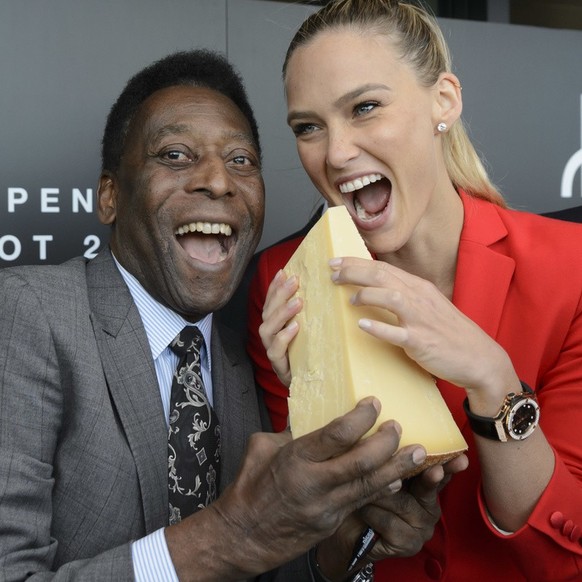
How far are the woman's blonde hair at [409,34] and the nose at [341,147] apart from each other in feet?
0.83

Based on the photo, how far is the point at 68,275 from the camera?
2.24m

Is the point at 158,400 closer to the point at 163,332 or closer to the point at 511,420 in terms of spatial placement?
the point at 163,332

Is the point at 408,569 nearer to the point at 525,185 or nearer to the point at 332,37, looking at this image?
the point at 332,37

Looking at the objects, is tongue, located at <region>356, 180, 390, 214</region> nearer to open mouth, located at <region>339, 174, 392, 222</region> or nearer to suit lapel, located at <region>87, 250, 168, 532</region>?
open mouth, located at <region>339, 174, 392, 222</region>

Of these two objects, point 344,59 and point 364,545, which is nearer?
point 364,545

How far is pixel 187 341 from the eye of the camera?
7.67 feet

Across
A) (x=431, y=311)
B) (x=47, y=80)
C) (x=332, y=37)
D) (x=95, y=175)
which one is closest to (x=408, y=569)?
(x=431, y=311)

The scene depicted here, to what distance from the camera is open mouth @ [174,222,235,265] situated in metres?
2.34

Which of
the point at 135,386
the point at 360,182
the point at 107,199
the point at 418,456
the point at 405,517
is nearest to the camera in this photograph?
the point at 418,456

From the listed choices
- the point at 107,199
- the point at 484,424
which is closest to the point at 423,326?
the point at 484,424

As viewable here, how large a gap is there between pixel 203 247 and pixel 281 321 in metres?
0.58

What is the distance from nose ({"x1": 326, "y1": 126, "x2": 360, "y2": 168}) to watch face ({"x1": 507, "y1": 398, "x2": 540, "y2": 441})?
2.38ft

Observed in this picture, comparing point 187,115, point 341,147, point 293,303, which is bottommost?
point 293,303

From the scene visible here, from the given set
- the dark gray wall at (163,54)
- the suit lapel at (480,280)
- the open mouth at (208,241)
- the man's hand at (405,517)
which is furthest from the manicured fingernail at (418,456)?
the dark gray wall at (163,54)
